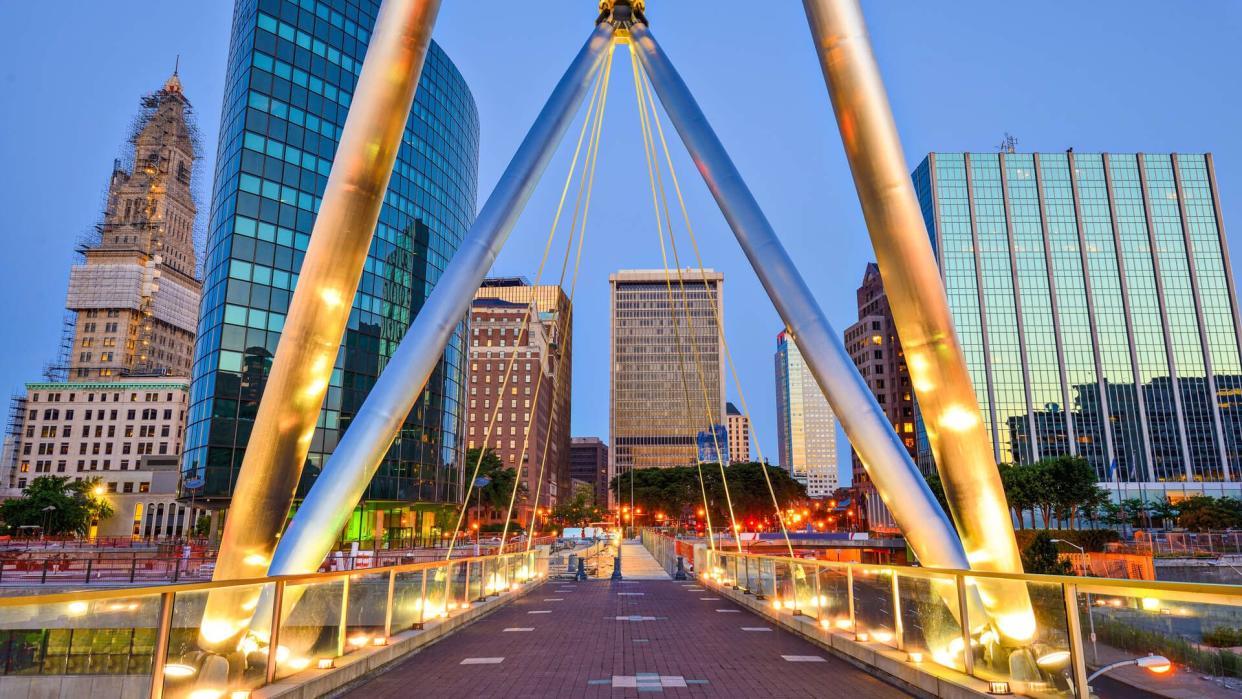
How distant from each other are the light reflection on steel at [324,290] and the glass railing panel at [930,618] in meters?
7.05

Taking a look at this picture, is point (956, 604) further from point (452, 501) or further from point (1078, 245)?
point (1078, 245)

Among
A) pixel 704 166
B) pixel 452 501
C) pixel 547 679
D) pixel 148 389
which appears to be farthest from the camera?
pixel 148 389

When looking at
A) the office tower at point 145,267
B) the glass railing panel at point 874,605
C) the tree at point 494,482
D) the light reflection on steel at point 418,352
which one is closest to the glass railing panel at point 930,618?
the glass railing panel at point 874,605

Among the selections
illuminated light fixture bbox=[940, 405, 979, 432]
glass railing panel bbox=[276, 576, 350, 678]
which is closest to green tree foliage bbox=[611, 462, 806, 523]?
illuminated light fixture bbox=[940, 405, 979, 432]

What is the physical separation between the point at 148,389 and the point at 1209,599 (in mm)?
139758

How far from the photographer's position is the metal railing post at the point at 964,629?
7742mm

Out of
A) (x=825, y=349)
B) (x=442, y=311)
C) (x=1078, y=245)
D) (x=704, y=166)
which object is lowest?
(x=825, y=349)

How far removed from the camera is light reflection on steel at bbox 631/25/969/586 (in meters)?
11.2

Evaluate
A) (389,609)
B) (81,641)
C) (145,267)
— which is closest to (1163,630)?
(81,641)

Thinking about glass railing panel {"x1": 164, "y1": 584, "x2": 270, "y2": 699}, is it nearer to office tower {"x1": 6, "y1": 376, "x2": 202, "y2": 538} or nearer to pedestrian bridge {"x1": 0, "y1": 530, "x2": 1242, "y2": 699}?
pedestrian bridge {"x1": 0, "y1": 530, "x2": 1242, "y2": 699}

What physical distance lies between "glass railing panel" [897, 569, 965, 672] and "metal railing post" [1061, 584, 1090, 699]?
1.85 meters

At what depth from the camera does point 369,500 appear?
54.3 m

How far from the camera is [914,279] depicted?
9234 millimetres

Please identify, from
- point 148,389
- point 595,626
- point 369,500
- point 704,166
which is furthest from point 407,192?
point 148,389
